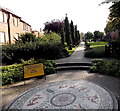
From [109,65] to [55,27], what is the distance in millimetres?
26525

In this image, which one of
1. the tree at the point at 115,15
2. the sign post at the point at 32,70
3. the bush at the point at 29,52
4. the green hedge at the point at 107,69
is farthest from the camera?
the bush at the point at 29,52

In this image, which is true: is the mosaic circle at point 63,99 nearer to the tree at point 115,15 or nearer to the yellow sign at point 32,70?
the yellow sign at point 32,70

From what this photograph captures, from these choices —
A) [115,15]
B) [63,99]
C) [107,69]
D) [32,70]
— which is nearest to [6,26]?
[32,70]

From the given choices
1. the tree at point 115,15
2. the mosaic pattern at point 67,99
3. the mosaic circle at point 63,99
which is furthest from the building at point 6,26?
the mosaic circle at point 63,99

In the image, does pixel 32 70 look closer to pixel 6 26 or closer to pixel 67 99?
pixel 67 99

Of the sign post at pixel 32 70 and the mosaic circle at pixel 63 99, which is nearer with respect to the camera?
the mosaic circle at pixel 63 99

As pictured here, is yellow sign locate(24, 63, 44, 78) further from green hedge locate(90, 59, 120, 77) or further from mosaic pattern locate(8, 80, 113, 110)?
green hedge locate(90, 59, 120, 77)

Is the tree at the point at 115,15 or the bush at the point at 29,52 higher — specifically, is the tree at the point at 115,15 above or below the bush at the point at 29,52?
above

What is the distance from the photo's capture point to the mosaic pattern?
145 inches

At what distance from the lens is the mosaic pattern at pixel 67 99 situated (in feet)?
12.1

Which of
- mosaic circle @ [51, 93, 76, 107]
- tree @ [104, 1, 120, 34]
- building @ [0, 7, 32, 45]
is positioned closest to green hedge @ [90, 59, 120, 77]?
mosaic circle @ [51, 93, 76, 107]

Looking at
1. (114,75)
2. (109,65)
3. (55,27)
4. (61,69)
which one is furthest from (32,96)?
(55,27)

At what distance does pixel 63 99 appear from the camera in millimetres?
4141

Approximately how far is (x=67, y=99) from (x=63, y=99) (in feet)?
0.50
